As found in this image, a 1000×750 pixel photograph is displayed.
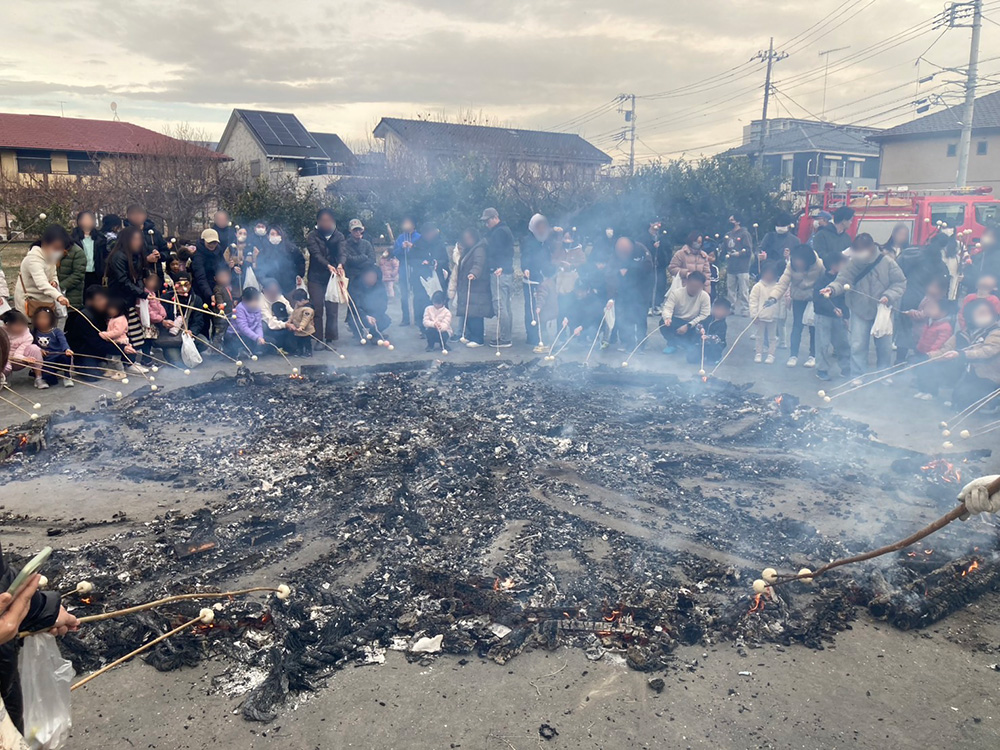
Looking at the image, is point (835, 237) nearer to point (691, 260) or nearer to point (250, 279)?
point (691, 260)

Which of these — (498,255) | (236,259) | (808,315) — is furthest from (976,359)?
(236,259)

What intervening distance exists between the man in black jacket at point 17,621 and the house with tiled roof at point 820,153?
1650 inches

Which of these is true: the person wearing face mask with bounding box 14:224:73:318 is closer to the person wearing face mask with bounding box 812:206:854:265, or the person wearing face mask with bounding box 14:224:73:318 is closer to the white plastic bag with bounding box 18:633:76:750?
the white plastic bag with bounding box 18:633:76:750

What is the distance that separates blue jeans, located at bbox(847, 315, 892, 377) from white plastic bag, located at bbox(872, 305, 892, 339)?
0.35 ft

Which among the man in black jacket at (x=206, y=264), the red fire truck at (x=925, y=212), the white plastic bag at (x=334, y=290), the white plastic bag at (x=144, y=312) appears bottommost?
the white plastic bag at (x=144, y=312)

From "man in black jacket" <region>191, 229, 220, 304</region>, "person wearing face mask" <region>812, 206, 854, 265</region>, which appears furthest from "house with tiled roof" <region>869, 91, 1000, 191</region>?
"man in black jacket" <region>191, 229, 220, 304</region>

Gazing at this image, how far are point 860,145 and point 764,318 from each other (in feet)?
134

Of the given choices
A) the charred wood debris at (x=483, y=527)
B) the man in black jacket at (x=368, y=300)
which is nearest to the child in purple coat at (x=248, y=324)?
the man in black jacket at (x=368, y=300)

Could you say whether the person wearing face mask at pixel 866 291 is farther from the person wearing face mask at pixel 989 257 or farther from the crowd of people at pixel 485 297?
the person wearing face mask at pixel 989 257

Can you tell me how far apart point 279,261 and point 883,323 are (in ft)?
30.8

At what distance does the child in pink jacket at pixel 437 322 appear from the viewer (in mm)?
11523

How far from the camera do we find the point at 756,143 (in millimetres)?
45750

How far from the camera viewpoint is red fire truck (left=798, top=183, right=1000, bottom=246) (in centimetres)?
1433

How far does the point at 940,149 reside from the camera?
3278 cm
